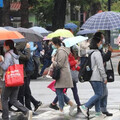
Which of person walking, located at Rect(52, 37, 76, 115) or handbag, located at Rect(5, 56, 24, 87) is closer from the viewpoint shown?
handbag, located at Rect(5, 56, 24, 87)

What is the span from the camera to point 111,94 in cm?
1600

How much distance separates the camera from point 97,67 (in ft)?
37.9

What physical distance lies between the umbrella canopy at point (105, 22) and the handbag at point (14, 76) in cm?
236

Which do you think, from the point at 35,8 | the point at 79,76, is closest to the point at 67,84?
the point at 79,76

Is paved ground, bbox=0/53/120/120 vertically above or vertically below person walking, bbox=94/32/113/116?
below

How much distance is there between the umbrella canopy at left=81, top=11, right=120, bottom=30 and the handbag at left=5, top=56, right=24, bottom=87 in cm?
236

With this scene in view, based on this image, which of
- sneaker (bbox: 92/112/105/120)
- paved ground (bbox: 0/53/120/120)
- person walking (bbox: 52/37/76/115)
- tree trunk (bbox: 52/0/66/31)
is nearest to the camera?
sneaker (bbox: 92/112/105/120)

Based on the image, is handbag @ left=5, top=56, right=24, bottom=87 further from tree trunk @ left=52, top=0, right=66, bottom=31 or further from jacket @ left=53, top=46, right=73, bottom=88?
tree trunk @ left=52, top=0, right=66, bottom=31

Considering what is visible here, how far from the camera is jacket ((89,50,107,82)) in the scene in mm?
11469

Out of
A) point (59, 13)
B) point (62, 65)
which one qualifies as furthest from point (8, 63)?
point (59, 13)

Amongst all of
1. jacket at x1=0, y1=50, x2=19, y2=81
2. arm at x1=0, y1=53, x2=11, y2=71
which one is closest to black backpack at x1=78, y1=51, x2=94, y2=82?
jacket at x1=0, y1=50, x2=19, y2=81

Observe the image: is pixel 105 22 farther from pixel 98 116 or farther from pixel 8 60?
pixel 8 60

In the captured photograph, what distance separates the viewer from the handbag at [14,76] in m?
10.8

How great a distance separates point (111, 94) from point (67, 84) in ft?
14.3
